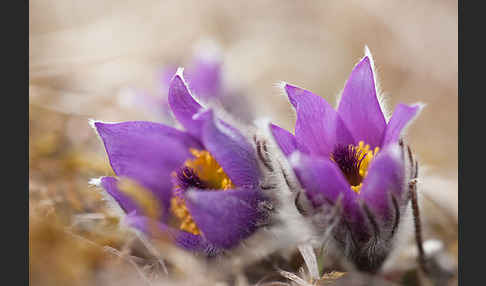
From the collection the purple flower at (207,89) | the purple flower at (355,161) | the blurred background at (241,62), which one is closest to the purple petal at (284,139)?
the purple flower at (355,161)

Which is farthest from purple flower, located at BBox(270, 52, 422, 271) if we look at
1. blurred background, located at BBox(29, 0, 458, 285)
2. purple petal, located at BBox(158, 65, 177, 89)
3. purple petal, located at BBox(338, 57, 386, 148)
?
purple petal, located at BBox(158, 65, 177, 89)

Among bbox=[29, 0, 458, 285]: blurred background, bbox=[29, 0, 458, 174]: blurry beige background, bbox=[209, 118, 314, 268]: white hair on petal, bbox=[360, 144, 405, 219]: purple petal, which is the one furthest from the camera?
bbox=[29, 0, 458, 174]: blurry beige background

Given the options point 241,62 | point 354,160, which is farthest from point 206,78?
point 354,160

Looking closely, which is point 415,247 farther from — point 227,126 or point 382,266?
point 227,126

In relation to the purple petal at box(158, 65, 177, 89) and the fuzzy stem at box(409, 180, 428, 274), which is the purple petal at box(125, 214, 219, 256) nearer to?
the fuzzy stem at box(409, 180, 428, 274)

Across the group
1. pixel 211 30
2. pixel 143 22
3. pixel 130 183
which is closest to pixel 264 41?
pixel 211 30

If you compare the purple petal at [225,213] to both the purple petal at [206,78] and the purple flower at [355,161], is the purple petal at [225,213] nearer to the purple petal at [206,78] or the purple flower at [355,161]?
the purple flower at [355,161]
